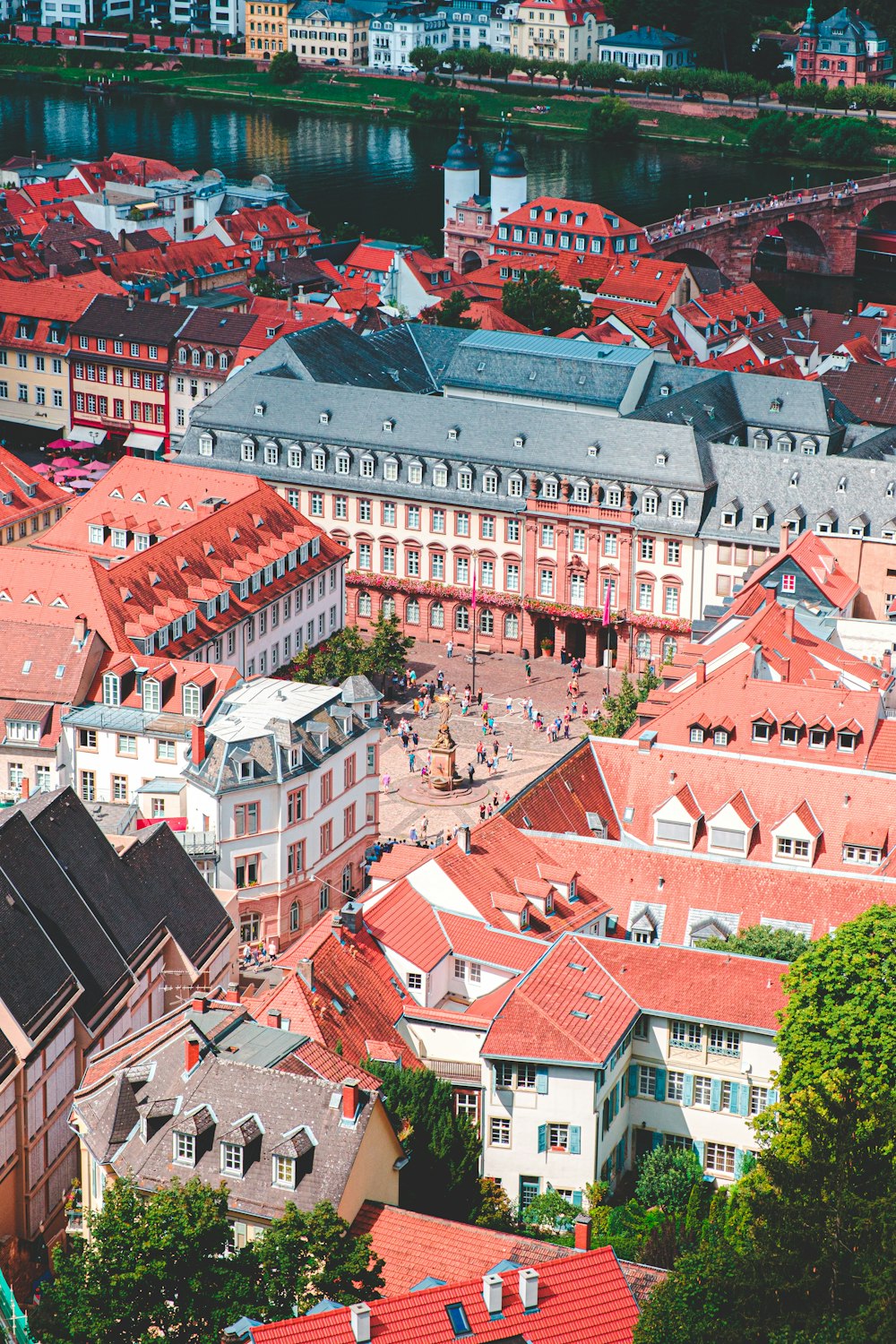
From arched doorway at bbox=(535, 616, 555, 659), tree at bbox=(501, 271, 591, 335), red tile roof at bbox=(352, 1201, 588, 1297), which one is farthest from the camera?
tree at bbox=(501, 271, 591, 335)

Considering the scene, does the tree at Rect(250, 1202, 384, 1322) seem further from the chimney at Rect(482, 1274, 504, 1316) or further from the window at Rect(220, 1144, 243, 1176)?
the chimney at Rect(482, 1274, 504, 1316)

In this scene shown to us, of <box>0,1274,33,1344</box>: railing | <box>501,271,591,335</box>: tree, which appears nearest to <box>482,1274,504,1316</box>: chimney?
<box>0,1274,33,1344</box>: railing

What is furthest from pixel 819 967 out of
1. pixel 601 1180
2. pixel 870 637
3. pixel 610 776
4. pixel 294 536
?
pixel 294 536

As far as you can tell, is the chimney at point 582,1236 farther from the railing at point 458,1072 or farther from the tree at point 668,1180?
the railing at point 458,1072

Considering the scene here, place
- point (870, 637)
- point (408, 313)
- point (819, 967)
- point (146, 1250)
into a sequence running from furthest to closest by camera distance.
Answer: point (408, 313)
point (870, 637)
point (819, 967)
point (146, 1250)

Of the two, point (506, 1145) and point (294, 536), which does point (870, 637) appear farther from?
point (506, 1145)

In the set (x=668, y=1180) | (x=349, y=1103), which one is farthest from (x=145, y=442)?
(x=349, y=1103)
